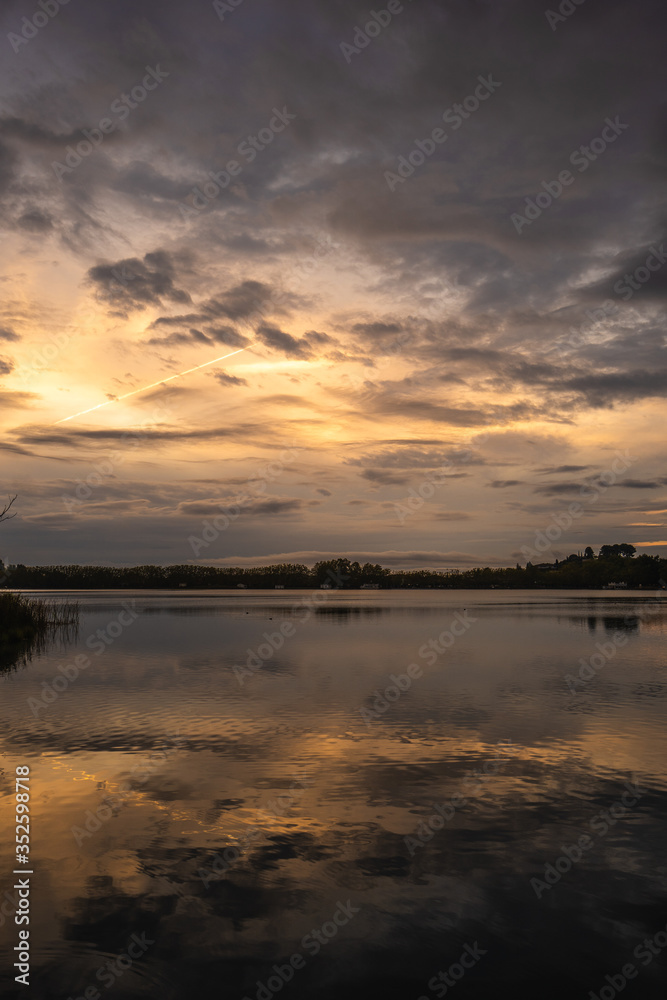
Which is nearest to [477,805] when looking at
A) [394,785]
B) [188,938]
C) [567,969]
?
[394,785]

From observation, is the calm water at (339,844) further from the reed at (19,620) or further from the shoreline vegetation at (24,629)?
the reed at (19,620)

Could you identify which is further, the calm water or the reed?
the reed

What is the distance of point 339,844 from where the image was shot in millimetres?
10328

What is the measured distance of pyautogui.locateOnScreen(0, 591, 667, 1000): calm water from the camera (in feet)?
23.8

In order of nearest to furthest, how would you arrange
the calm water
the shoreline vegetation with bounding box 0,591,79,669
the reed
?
the calm water, the shoreline vegetation with bounding box 0,591,79,669, the reed

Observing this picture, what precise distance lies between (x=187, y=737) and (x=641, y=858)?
11.3 m

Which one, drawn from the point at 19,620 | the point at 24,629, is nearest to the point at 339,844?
the point at 24,629

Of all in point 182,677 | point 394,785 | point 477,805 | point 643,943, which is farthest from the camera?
point 182,677

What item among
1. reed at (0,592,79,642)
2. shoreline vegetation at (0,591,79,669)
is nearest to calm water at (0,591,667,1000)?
shoreline vegetation at (0,591,79,669)

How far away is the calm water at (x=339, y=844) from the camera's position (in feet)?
23.8

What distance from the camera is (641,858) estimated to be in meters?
9.80

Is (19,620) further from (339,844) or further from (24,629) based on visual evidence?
(339,844)

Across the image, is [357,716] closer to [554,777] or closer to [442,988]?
[554,777]

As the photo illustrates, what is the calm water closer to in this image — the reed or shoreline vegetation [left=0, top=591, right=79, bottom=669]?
shoreline vegetation [left=0, top=591, right=79, bottom=669]
